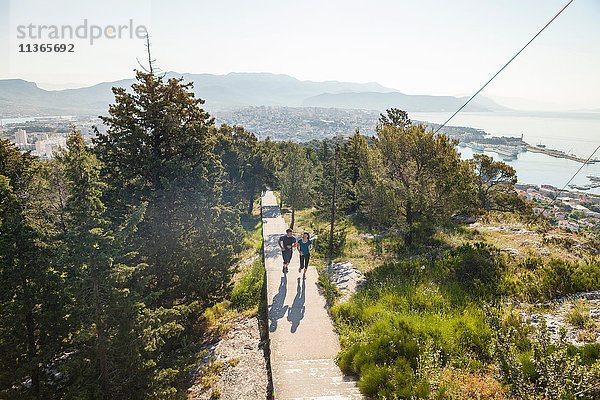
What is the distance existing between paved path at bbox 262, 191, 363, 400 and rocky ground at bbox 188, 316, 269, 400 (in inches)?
20.0

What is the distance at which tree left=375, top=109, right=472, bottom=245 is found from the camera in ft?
38.6

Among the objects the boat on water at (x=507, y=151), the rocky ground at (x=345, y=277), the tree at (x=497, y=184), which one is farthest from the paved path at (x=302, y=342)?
the boat on water at (x=507, y=151)

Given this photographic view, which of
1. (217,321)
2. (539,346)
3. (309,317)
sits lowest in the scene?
(217,321)

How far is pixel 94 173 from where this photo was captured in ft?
16.2

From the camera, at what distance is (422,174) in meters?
13.2

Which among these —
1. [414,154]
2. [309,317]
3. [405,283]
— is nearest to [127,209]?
[309,317]

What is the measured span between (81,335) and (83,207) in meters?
2.17

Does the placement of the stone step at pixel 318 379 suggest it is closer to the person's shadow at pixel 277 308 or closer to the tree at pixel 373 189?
the person's shadow at pixel 277 308

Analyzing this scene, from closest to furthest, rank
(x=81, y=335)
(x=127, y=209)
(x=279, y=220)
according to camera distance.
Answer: (x=81, y=335) → (x=127, y=209) → (x=279, y=220)

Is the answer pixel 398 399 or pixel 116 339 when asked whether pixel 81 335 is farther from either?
pixel 398 399

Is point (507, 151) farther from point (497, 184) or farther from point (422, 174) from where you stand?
point (422, 174)

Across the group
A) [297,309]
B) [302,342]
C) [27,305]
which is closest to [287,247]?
[297,309]

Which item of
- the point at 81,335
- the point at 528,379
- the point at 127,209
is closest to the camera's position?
the point at 528,379

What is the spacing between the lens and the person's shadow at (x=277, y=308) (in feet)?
23.7
